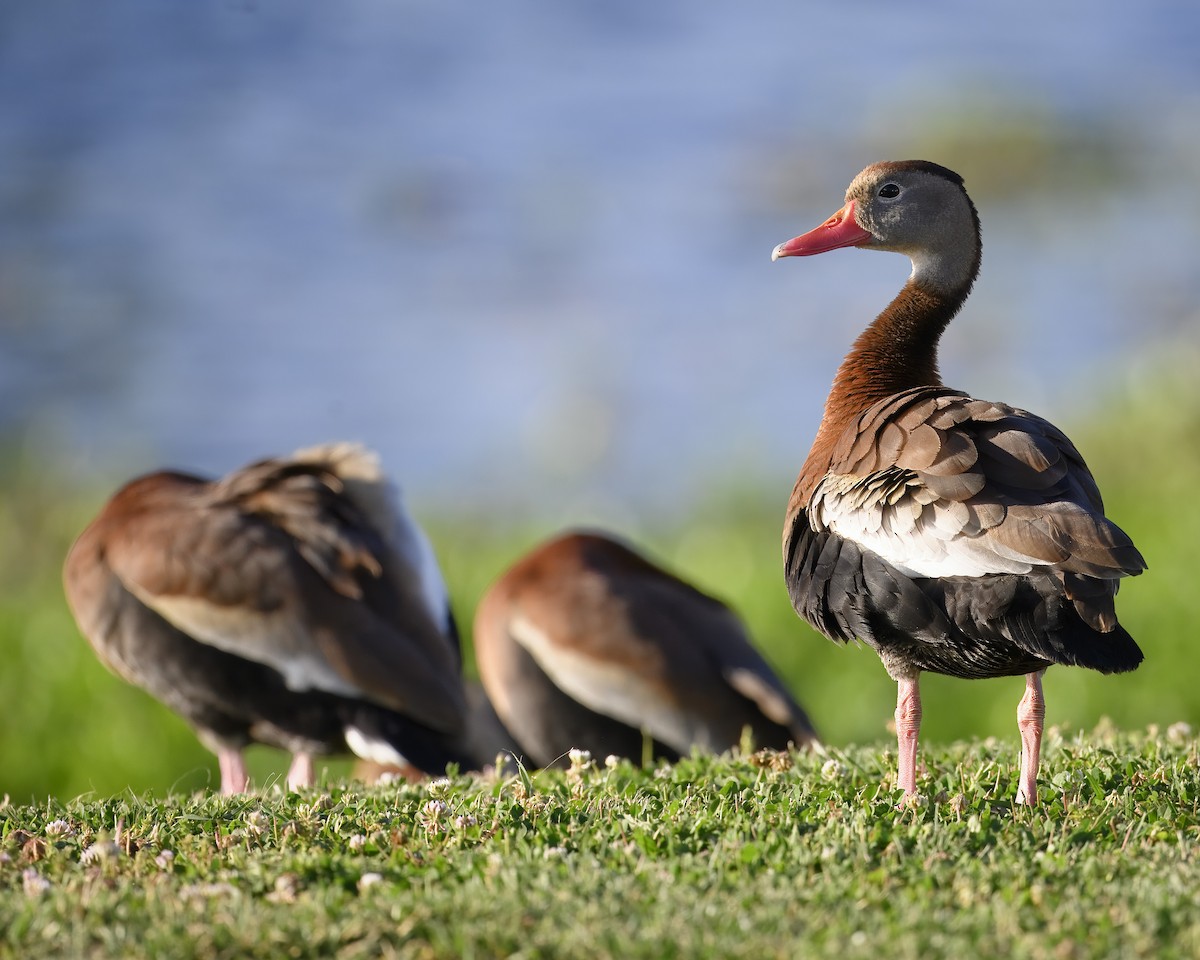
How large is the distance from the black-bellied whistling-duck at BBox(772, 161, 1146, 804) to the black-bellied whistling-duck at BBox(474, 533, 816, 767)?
2640 mm

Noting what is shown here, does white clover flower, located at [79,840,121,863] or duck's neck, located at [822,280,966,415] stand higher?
duck's neck, located at [822,280,966,415]

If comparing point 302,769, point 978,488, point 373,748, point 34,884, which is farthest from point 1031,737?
point 302,769

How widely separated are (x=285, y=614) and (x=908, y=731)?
2903 millimetres

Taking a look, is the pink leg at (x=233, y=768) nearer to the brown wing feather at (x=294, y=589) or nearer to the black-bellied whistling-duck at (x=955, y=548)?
the brown wing feather at (x=294, y=589)

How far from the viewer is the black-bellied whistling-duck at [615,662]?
7.07 meters

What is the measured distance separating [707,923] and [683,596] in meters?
4.49

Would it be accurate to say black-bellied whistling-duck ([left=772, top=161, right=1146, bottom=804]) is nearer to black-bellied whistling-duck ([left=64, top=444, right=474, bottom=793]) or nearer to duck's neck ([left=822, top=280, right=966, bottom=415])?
duck's neck ([left=822, top=280, right=966, bottom=415])

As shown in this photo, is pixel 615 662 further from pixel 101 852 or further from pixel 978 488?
pixel 101 852

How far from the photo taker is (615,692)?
23.5 feet

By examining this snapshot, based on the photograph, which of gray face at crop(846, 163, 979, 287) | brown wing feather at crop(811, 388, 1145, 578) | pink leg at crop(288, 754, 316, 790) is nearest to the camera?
brown wing feather at crop(811, 388, 1145, 578)

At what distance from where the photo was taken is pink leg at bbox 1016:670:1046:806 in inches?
157

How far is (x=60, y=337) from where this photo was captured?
2103 cm

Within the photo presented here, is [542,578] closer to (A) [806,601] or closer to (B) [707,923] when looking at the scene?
(A) [806,601]

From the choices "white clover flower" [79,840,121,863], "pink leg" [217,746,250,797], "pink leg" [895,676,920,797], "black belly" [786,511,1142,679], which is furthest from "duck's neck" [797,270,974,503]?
"pink leg" [217,746,250,797]
